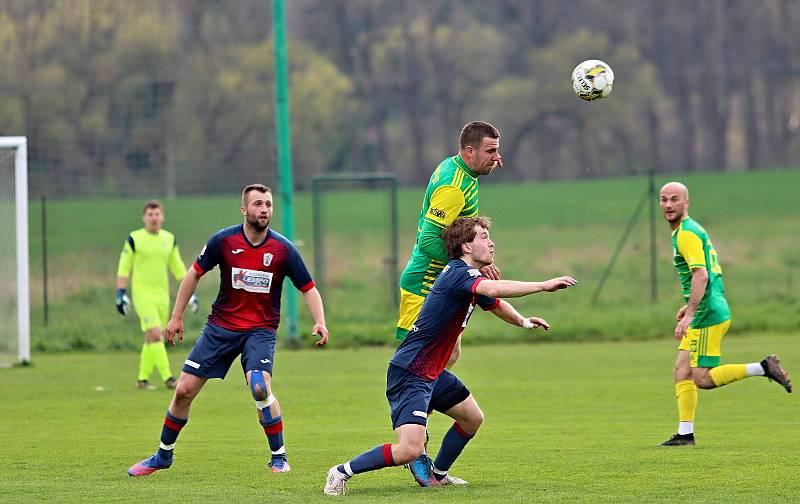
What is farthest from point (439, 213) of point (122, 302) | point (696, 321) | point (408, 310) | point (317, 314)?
point (122, 302)

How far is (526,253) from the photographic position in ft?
104

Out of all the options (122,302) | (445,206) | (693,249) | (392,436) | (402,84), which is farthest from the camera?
(402,84)

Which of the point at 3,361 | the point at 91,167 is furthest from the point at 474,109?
the point at 3,361

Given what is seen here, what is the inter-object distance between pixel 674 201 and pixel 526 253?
70.8 feet

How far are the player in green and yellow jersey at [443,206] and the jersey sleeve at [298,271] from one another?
2.38 ft

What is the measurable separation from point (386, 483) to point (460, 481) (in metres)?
0.55

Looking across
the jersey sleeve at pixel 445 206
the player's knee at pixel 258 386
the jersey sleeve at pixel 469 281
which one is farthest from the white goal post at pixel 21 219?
the jersey sleeve at pixel 469 281

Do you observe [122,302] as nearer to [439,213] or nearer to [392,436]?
[392,436]

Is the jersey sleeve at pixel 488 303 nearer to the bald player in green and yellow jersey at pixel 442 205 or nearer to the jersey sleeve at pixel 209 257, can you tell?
the bald player in green and yellow jersey at pixel 442 205

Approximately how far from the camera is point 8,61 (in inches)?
1169

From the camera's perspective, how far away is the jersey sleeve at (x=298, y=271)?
9.09 meters

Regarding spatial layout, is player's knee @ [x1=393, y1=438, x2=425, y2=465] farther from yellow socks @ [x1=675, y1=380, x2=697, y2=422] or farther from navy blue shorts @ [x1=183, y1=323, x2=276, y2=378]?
yellow socks @ [x1=675, y1=380, x2=697, y2=422]

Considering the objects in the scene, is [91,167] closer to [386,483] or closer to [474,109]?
[386,483]

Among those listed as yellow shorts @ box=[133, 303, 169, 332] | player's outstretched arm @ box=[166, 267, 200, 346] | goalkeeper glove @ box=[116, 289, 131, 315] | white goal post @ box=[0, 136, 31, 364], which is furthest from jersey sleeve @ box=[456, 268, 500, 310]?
white goal post @ box=[0, 136, 31, 364]
